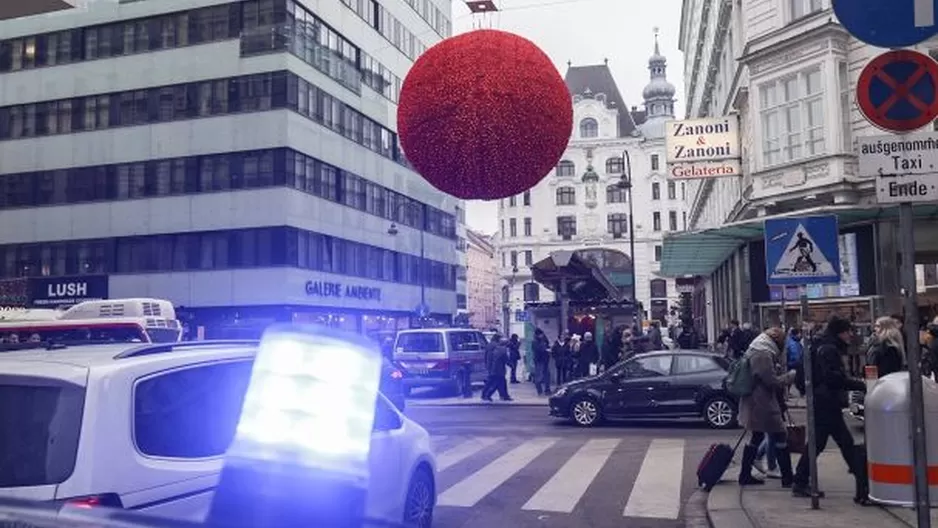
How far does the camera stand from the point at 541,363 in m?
24.5

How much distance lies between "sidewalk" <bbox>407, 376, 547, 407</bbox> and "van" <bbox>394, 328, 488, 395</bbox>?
1.49 ft

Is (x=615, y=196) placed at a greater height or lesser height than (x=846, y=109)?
greater

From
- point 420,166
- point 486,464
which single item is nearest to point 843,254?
point 486,464

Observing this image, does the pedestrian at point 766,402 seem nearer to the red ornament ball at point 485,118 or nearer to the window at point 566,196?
the red ornament ball at point 485,118

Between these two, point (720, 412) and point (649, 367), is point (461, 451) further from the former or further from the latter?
point (720, 412)

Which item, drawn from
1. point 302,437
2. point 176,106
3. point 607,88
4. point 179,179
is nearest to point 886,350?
point 302,437

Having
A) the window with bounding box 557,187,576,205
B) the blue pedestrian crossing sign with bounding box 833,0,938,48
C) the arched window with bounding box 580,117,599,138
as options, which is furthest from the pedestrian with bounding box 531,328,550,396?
the window with bounding box 557,187,576,205

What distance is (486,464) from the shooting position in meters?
12.0

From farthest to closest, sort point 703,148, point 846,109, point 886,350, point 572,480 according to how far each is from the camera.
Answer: point 846,109 → point 703,148 → point 886,350 → point 572,480

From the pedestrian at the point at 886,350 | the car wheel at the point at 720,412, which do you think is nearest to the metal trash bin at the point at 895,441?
the pedestrian at the point at 886,350

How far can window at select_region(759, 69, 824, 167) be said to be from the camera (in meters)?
23.5

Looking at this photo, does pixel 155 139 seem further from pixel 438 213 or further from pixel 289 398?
pixel 289 398

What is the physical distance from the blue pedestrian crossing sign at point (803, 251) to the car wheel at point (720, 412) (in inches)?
A: 292

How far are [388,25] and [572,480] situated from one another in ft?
137
